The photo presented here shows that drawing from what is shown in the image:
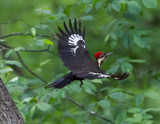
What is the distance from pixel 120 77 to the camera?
2521 millimetres

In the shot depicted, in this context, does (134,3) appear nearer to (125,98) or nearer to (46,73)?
(125,98)

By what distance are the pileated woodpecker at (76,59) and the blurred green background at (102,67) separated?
0.12m

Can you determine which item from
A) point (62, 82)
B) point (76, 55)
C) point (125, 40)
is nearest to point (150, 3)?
point (125, 40)

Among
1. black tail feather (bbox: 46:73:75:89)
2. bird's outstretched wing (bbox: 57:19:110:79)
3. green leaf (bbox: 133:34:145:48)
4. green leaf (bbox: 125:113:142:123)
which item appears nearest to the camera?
green leaf (bbox: 125:113:142:123)

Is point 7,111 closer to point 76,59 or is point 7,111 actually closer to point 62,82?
point 62,82

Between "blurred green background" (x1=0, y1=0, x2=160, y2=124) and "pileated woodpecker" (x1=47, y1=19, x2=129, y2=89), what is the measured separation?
0.39ft

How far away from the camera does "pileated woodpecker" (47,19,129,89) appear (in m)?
3.02

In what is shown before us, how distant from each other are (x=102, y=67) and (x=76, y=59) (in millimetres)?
769

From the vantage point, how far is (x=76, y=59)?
135 inches

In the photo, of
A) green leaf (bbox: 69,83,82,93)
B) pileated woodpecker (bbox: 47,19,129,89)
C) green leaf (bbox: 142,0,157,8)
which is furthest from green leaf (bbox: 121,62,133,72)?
green leaf (bbox: 142,0,157,8)

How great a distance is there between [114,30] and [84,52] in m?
0.61

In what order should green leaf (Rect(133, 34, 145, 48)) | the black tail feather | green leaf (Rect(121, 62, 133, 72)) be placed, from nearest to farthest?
the black tail feather < green leaf (Rect(121, 62, 133, 72)) < green leaf (Rect(133, 34, 145, 48))

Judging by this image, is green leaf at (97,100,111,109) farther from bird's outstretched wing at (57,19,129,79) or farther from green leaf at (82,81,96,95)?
bird's outstretched wing at (57,19,129,79)

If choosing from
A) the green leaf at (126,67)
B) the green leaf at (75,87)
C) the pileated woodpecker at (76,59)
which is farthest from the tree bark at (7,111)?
the green leaf at (126,67)
